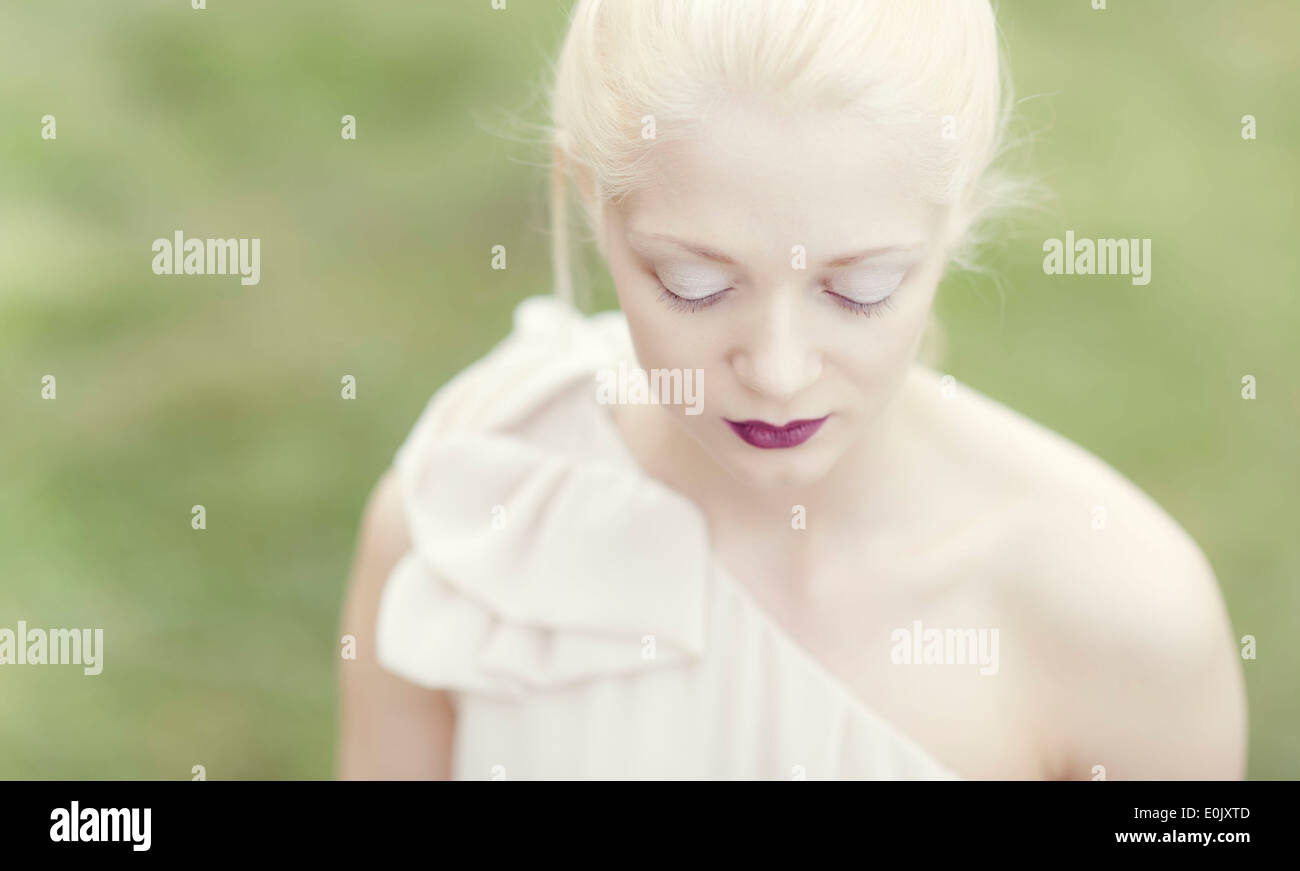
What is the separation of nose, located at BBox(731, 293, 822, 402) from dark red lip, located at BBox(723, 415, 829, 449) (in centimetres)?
6

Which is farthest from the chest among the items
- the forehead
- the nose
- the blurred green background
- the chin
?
the blurred green background

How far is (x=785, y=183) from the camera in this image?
110 cm

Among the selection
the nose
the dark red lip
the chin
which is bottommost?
the chin

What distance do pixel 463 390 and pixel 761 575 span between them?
0.48 metres

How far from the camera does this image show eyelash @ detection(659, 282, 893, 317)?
1.19 metres

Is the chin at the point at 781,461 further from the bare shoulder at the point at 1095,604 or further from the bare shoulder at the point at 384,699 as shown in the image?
the bare shoulder at the point at 384,699

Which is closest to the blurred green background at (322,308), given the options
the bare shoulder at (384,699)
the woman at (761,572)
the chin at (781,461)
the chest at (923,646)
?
the bare shoulder at (384,699)

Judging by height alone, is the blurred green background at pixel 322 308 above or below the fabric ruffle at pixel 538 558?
above

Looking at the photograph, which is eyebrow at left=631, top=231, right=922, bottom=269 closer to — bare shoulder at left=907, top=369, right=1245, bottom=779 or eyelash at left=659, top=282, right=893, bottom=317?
eyelash at left=659, top=282, right=893, bottom=317

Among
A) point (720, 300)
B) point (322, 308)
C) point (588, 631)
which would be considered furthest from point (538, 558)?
point (322, 308)

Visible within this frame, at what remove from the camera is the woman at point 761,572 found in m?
1.27

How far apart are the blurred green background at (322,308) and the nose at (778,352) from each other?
71.2 inches

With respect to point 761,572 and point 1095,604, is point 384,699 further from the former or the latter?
point 1095,604

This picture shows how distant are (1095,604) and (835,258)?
0.57 meters
